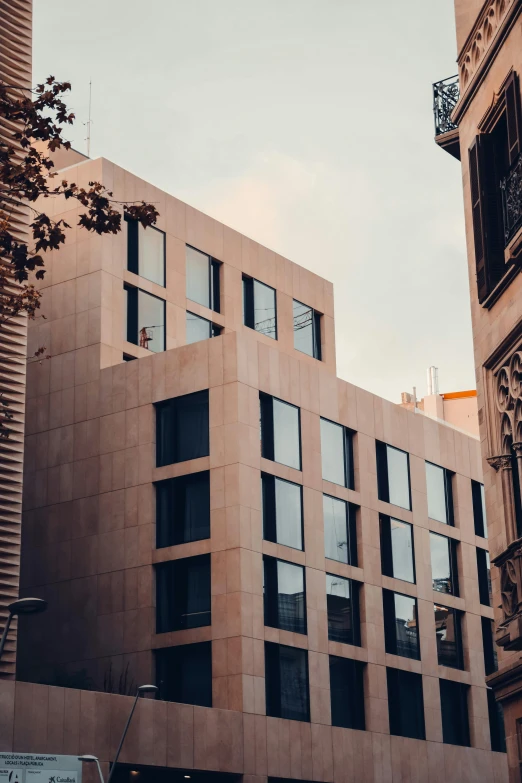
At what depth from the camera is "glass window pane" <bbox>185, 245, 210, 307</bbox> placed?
51312 millimetres

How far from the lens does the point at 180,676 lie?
4188cm

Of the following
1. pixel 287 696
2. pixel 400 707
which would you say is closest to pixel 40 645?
pixel 287 696

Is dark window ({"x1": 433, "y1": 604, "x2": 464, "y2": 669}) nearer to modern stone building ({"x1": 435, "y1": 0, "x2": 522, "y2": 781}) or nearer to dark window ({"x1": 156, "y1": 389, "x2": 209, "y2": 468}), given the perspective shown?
dark window ({"x1": 156, "y1": 389, "x2": 209, "y2": 468})

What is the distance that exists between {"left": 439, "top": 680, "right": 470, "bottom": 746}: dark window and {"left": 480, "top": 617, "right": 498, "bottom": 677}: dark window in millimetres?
1728

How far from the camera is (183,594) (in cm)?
4262

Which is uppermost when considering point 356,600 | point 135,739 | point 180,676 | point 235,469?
point 235,469

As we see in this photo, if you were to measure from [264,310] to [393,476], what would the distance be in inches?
355

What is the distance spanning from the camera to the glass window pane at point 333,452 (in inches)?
1836

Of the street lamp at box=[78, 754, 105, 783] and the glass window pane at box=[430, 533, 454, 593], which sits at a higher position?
the glass window pane at box=[430, 533, 454, 593]

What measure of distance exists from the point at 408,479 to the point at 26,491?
1443 centimetres

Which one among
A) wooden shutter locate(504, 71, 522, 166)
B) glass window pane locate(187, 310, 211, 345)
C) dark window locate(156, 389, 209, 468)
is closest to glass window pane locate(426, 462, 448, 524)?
glass window pane locate(187, 310, 211, 345)

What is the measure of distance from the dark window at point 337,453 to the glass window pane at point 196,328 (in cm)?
691

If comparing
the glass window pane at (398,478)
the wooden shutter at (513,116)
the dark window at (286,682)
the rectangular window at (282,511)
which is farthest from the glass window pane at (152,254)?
the wooden shutter at (513,116)

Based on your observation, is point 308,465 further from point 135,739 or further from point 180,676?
point 135,739
